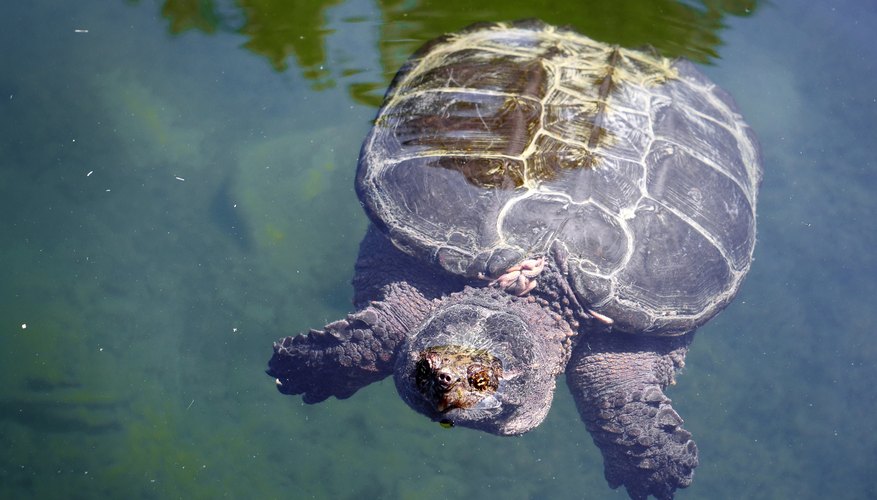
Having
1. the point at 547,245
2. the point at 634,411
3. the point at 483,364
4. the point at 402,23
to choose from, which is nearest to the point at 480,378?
the point at 483,364

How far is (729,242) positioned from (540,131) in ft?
4.72

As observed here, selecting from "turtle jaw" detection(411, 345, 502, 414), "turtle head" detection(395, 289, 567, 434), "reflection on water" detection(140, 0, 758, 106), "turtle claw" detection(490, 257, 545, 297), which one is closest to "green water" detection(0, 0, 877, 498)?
"reflection on water" detection(140, 0, 758, 106)

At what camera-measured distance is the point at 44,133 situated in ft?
17.6

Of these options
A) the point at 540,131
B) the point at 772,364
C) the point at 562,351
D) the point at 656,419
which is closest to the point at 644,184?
the point at 540,131

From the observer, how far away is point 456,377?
289 cm

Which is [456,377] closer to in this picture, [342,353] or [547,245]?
[547,245]

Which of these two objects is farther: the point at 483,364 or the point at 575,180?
the point at 575,180

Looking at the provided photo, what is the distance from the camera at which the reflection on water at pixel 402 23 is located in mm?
5305

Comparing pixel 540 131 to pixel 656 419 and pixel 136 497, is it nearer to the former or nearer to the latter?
pixel 656 419

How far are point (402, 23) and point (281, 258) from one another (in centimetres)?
230

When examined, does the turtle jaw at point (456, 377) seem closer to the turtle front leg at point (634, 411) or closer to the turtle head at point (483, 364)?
the turtle head at point (483, 364)

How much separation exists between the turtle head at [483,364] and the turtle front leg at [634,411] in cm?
43

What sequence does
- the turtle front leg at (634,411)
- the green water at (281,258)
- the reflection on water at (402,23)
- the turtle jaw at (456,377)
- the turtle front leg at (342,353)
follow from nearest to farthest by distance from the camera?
the turtle jaw at (456,377) < the turtle front leg at (342,353) < the turtle front leg at (634,411) < the green water at (281,258) < the reflection on water at (402,23)

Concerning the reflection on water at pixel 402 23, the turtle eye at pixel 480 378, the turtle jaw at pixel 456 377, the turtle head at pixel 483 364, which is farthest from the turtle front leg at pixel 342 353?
the reflection on water at pixel 402 23
